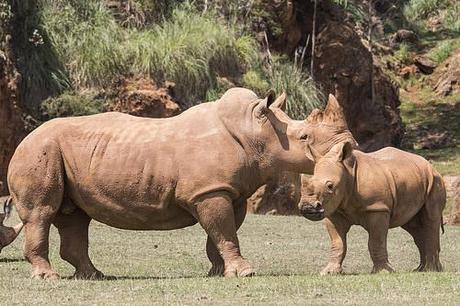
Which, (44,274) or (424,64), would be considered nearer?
(44,274)

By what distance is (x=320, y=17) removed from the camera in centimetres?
3195

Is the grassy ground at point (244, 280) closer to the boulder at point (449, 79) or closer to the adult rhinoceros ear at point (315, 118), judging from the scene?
the adult rhinoceros ear at point (315, 118)

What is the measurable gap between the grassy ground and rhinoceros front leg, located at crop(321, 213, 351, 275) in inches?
9.1

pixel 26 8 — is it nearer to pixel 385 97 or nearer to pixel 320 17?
pixel 320 17

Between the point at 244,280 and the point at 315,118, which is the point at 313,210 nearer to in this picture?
the point at 315,118

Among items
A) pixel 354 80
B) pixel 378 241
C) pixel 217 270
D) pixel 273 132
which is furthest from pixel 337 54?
pixel 217 270

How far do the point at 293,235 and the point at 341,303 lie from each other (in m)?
11.0

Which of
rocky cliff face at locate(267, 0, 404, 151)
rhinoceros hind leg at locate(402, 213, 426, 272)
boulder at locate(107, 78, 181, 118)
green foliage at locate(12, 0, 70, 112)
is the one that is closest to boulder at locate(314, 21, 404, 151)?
rocky cliff face at locate(267, 0, 404, 151)

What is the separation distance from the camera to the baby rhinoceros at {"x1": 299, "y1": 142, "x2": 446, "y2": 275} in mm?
12656

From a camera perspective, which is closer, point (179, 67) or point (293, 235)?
point (293, 235)

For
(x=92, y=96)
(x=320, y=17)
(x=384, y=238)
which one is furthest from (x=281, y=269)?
(x=320, y=17)

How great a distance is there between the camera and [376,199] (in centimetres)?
1313

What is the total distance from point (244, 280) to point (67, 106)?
585 inches

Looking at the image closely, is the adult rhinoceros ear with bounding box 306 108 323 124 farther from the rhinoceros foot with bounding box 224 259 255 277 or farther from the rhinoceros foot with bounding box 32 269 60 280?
the rhinoceros foot with bounding box 32 269 60 280
